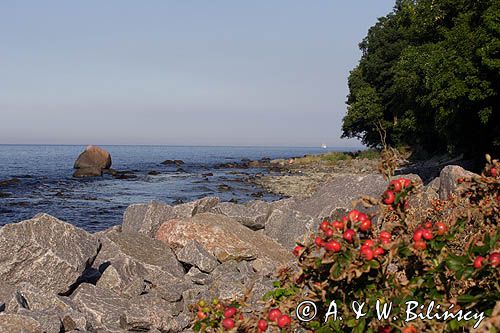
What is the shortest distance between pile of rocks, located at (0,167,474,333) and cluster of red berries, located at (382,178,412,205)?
3.01 m

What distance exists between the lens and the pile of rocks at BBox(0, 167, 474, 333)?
8750 millimetres

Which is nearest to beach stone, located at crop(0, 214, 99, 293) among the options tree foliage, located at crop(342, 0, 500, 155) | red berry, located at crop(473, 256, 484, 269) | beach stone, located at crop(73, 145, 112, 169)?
red berry, located at crop(473, 256, 484, 269)

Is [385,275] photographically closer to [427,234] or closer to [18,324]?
[427,234]

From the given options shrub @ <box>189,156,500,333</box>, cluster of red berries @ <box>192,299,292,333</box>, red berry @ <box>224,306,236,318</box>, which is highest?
shrub @ <box>189,156,500,333</box>

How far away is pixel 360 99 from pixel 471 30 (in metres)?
32.0

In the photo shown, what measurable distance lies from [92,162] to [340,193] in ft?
172

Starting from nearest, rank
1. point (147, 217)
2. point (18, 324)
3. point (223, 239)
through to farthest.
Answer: point (18, 324)
point (223, 239)
point (147, 217)

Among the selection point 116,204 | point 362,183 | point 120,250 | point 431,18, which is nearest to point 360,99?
point 431,18

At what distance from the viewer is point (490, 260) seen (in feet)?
8.75

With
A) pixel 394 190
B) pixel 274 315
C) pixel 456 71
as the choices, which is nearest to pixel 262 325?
pixel 274 315

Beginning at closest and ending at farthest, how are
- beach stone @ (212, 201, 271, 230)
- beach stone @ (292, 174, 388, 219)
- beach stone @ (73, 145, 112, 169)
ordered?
beach stone @ (212, 201, 271, 230), beach stone @ (292, 174, 388, 219), beach stone @ (73, 145, 112, 169)

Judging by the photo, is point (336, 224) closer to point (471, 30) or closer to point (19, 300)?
point (19, 300)

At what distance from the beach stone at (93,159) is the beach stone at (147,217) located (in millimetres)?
48914

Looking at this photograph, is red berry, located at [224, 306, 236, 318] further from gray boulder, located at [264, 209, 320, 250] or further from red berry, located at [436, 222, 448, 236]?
gray boulder, located at [264, 209, 320, 250]
